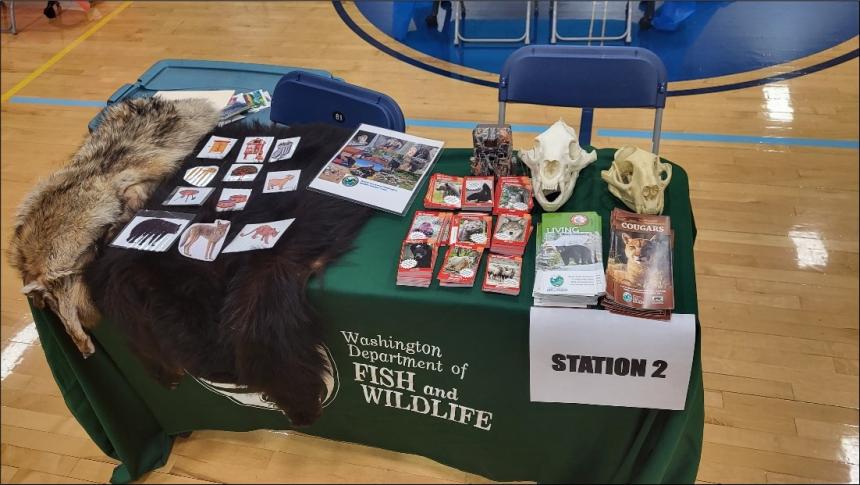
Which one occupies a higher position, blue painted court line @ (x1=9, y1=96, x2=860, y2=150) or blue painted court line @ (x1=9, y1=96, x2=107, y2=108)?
blue painted court line @ (x1=9, y1=96, x2=860, y2=150)

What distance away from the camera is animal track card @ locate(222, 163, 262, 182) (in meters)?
2.12

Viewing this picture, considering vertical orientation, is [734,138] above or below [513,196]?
below

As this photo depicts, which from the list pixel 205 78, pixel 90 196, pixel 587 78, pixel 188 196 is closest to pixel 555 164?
pixel 587 78

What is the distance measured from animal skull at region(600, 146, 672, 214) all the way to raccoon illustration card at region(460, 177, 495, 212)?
1.13 ft

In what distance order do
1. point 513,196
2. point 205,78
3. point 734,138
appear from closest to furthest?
point 513,196 → point 205,78 → point 734,138

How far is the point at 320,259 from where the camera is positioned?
5.93ft

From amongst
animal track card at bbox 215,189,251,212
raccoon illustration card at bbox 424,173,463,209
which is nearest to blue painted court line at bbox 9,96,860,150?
raccoon illustration card at bbox 424,173,463,209

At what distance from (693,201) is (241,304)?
2426 millimetres

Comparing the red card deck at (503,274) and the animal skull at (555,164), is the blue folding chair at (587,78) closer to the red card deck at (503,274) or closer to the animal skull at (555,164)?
the animal skull at (555,164)

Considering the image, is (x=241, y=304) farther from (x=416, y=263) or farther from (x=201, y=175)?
(x=201, y=175)

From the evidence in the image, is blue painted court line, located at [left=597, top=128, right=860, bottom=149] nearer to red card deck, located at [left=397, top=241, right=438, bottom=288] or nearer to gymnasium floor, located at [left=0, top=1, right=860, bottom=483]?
gymnasium floor, located at [left=0, top=1, right=860, bottom=483]

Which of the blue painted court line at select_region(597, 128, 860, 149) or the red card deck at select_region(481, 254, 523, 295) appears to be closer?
the red card deck at select_region(481, 254, 523, 295)

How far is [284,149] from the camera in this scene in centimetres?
222

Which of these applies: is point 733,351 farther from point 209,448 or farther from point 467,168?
point 209,448
